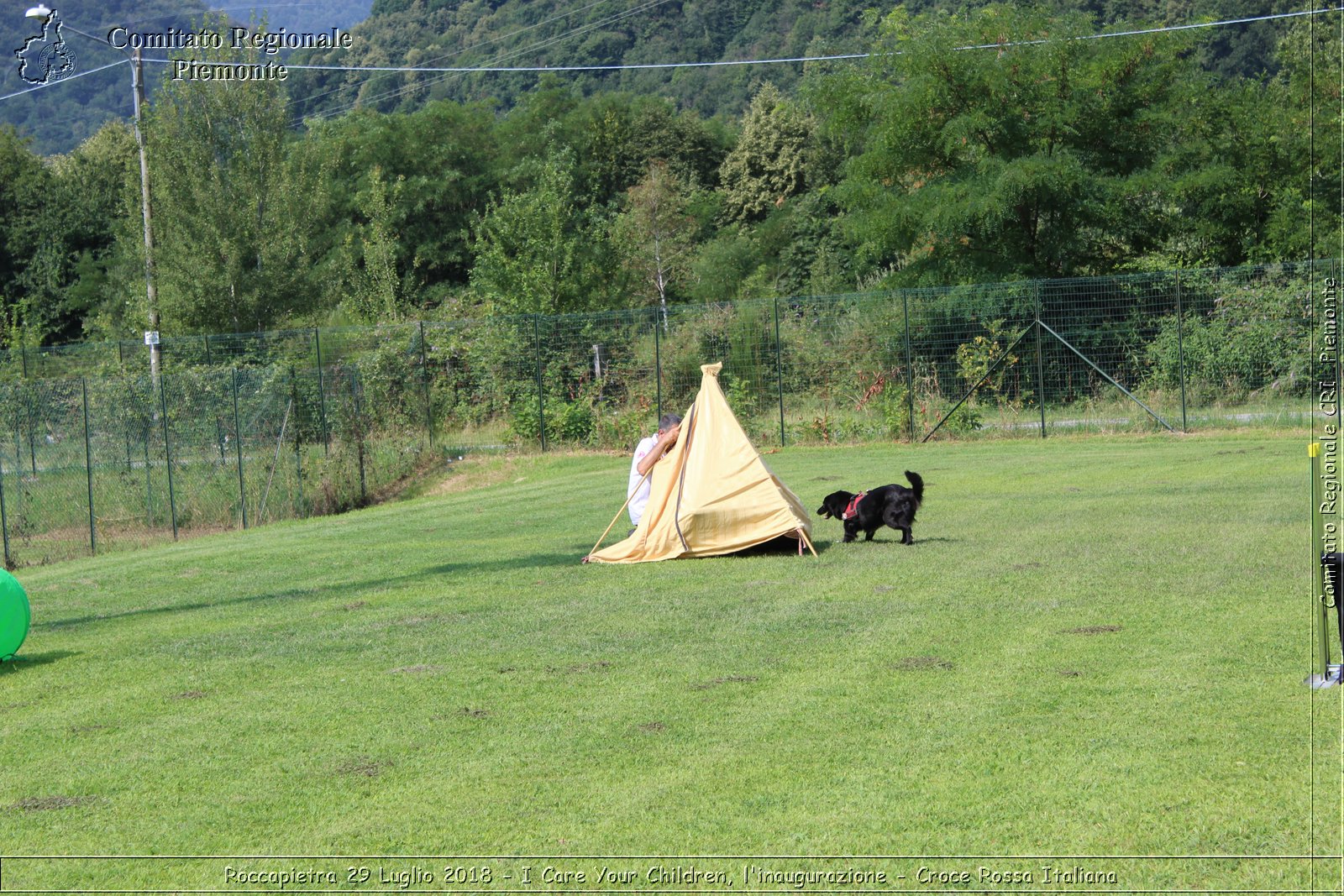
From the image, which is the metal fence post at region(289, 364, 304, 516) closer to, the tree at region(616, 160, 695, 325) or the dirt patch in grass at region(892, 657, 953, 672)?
the dirt patch in grass at region(892, 657, 953, 672)

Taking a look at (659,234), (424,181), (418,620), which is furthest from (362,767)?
(424,181)

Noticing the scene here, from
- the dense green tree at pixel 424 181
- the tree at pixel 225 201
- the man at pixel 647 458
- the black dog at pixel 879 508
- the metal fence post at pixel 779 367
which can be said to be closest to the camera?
the black dog at pixel 879 508

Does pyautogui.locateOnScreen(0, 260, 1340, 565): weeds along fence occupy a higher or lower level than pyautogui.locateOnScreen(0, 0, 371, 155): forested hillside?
lower

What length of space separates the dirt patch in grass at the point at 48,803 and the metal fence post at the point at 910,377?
21.2 metres

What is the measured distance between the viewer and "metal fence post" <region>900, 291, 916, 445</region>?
25.7 meters

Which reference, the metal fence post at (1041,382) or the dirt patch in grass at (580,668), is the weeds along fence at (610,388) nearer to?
the metal fence post at (1041,382)

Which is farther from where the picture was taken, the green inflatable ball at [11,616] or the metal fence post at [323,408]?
the metal fence post at [323,408]

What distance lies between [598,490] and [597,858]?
15867 mm

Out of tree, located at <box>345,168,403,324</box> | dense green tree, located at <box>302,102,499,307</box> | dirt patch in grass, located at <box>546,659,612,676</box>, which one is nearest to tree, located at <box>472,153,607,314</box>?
tree, located at <box>345,168,403,324</box>

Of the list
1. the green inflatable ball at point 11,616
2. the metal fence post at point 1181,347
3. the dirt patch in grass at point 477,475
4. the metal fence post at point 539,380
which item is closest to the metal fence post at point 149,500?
the dirt patch in grass at point 477,475

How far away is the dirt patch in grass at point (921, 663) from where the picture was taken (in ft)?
24.5

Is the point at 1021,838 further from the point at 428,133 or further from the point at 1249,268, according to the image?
the point at 428,133

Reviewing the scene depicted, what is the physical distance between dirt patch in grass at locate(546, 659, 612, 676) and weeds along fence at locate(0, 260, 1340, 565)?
1405 cm

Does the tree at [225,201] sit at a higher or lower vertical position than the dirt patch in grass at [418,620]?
higher
